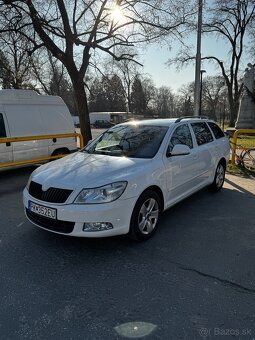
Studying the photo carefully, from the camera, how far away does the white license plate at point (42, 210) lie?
3864 millimetres

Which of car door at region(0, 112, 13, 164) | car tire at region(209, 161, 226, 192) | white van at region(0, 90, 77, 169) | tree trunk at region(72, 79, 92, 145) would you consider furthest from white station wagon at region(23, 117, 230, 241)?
tree trunk at region(72, 79, 92, 145)

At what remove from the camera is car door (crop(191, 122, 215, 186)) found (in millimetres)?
5851

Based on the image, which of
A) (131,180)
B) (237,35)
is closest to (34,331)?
(131,180)

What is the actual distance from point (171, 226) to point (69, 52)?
982 centimetres

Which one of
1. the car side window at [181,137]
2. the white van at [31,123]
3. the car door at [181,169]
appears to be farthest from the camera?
the white van at [31,123]

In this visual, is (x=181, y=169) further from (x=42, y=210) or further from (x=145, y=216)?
(x=42, y=210)

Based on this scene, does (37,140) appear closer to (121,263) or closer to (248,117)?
(121,263)

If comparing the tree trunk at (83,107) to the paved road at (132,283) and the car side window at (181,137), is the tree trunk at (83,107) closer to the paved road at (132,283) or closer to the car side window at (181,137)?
the car side window at (181,137)

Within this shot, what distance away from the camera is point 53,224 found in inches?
155

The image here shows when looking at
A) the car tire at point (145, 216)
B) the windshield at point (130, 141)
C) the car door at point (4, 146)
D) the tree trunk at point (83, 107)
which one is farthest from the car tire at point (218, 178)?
the tree trunk at point (83, 107)

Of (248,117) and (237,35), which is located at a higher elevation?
(237,35)

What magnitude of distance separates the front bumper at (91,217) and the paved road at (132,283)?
0.35 meters

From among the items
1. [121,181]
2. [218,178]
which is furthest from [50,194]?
[218,178]

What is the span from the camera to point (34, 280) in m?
3.38
